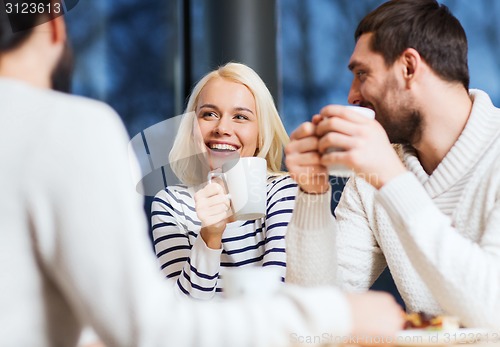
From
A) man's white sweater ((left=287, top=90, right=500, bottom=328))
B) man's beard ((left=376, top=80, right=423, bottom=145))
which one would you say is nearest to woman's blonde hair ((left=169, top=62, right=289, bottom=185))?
man's white sweater ((left=287, top=90, right=500, bottom=328))

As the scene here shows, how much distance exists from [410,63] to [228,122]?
559 millimetres

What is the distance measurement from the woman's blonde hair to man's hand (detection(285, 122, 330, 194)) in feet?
2.04

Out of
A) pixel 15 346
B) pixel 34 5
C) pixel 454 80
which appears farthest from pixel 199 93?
pixel 15 346

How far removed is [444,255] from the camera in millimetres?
1023

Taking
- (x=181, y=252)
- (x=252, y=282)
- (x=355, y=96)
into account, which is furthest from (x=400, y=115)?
(x=252, y=282)

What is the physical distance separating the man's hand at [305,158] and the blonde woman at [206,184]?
345mm

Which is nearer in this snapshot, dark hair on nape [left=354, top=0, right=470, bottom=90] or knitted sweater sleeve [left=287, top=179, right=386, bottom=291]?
knitted sweater sleeve [left=287, top=179, right=386, bottom=291]

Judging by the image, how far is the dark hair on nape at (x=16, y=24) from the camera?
629 mm

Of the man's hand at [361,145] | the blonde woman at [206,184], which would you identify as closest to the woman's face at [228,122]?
the blonde woman at [206,184]

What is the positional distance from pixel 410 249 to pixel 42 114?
675 mm

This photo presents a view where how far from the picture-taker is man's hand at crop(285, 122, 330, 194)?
113 centimetres

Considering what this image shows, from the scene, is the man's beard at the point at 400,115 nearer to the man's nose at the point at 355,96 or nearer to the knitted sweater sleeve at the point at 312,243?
the man's nose at the point at 355,96

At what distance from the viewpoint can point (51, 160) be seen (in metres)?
0.56

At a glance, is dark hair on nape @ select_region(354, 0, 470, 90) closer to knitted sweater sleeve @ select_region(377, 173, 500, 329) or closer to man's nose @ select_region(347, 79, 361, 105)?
man's nose @ select_region(347, 79, 361, 105)
